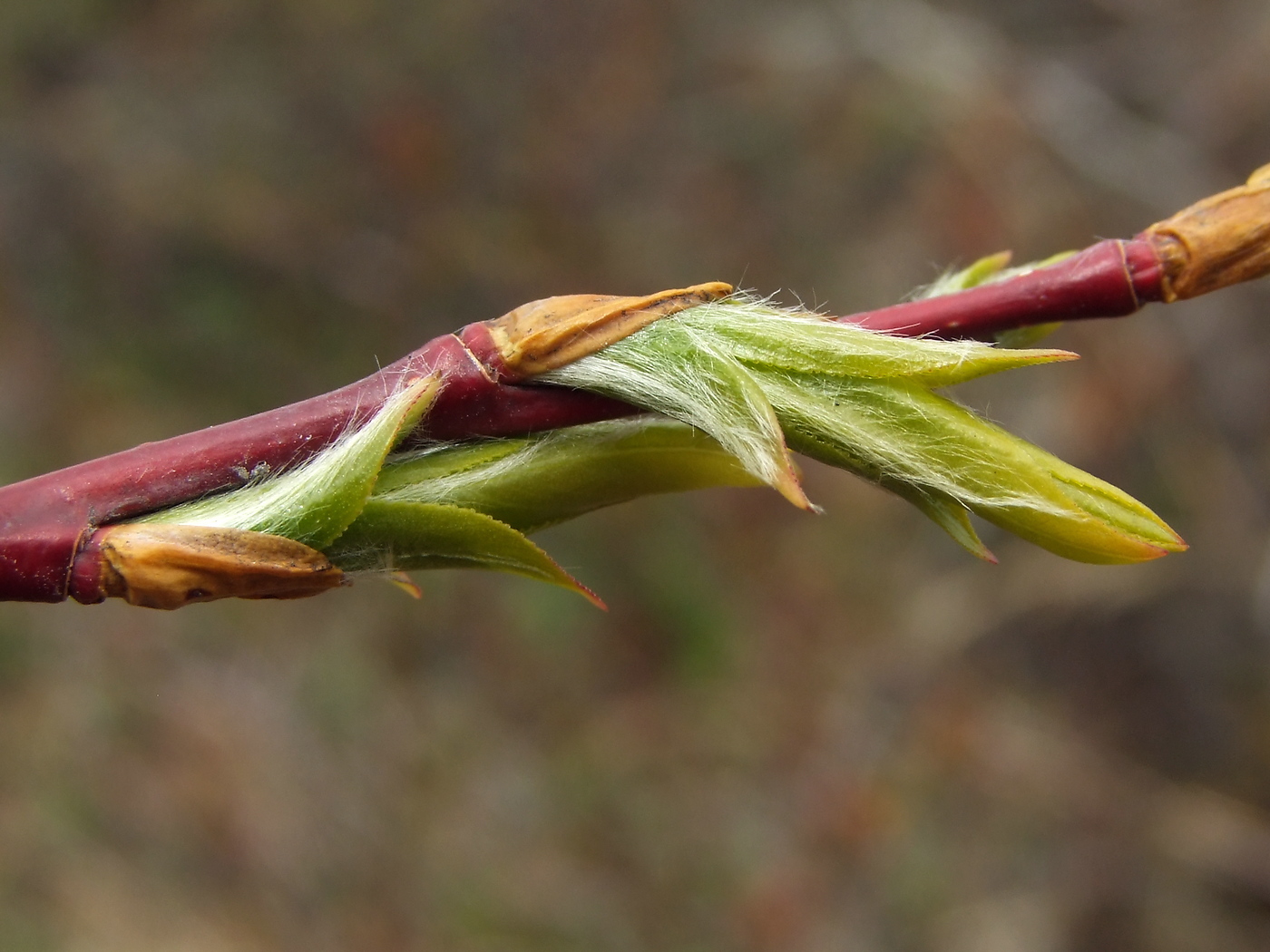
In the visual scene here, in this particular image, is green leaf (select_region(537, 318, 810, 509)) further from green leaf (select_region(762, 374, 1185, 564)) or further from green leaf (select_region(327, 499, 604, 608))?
green leaf (select_region(327, 499, 604, 608))

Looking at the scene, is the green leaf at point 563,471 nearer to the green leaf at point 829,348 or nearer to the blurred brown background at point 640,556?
the green leaf at point 829,348

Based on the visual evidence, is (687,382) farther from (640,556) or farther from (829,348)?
(640,556)

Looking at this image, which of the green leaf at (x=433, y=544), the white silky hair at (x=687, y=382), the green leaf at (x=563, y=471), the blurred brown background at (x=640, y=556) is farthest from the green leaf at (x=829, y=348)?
the blurred brown background at (x=640, y=556)

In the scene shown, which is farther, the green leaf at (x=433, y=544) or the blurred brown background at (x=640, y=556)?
the blurred brown background at (x=640, y=556)

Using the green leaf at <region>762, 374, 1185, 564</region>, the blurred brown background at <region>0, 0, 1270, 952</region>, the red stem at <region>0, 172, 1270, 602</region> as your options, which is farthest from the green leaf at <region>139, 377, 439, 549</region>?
the blurred brown background at <region>0, 0, 1270, 952</region>

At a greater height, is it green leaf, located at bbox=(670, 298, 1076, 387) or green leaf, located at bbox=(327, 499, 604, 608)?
green leaf, located at bbox=(670, 298, 1076, 387)

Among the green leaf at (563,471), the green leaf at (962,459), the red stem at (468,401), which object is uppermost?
the red stem at (468,401)

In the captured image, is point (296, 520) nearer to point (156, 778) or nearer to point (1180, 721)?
point (156, 778)
